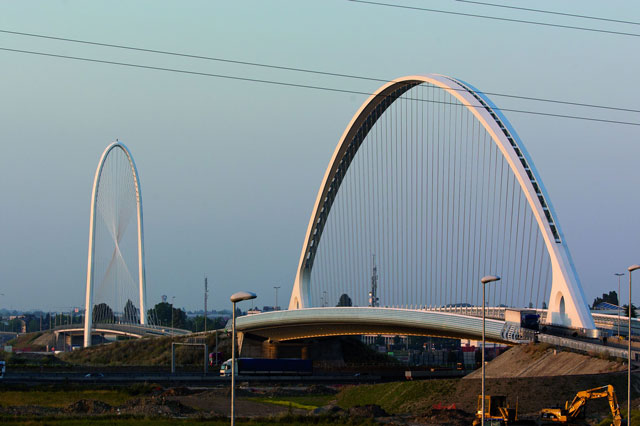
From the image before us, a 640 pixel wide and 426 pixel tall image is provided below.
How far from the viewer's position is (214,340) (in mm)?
109000

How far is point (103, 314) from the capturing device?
431 ft

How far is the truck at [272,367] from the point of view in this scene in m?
84.4

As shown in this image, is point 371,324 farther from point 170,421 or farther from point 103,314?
point 103,314

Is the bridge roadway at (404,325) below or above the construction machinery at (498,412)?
above

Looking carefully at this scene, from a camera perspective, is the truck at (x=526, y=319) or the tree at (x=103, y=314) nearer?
the truck at (x=526, y=319)

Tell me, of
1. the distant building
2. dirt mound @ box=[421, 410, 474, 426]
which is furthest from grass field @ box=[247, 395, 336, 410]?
the distant building

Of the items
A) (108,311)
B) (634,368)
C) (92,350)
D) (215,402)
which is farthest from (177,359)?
(634,368)

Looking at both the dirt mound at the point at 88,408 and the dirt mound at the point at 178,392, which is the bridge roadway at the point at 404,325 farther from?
the dirt mound at the point at 88,408

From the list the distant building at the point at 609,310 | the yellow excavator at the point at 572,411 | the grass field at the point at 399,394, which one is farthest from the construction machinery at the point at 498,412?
the distant building at the point at 609,310

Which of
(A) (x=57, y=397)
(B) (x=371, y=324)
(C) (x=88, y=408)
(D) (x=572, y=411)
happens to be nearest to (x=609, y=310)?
(B) (x=371, y=324)

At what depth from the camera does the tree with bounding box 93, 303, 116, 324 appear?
129 metres

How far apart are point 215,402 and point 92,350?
221 ft

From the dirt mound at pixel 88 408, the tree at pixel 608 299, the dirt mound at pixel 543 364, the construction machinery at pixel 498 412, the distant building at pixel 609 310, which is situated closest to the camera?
the construction machinery at pixel 498 412

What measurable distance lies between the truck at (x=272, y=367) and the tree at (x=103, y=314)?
4829cm
